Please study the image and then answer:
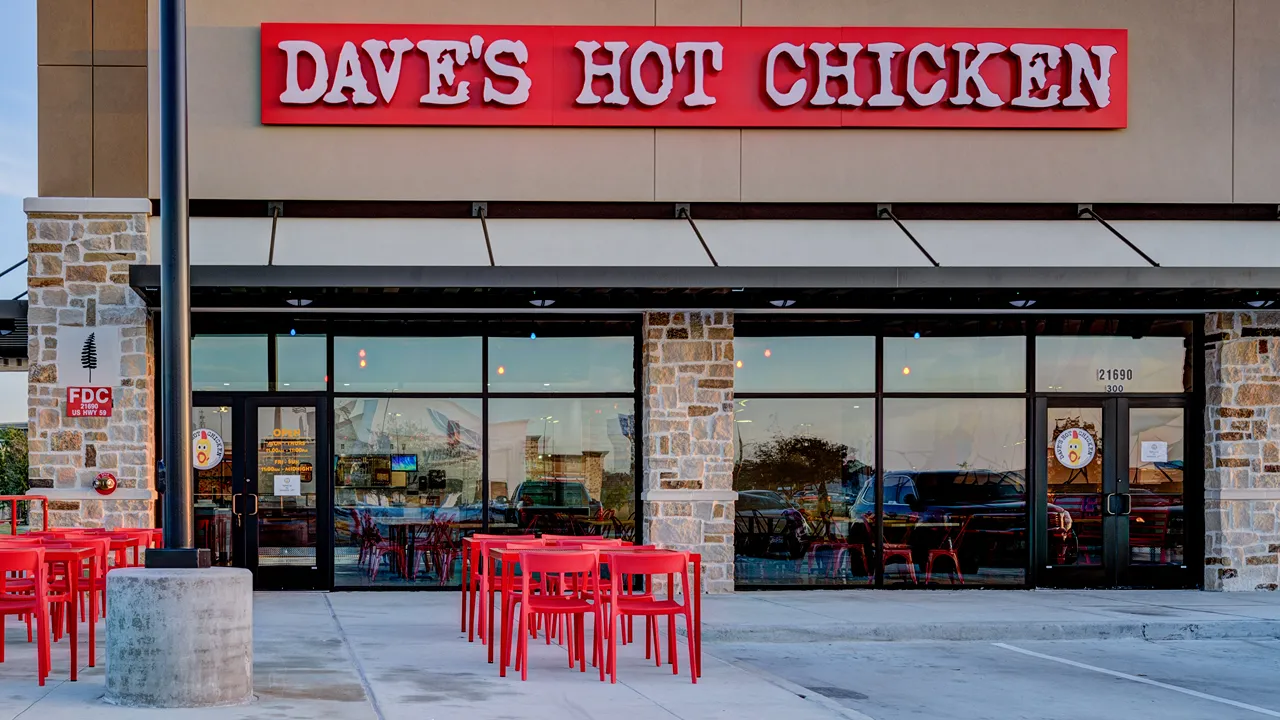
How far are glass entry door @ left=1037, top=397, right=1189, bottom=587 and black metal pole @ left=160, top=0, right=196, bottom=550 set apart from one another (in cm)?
1108

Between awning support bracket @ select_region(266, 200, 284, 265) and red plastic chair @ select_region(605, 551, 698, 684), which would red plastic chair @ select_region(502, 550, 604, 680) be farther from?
awning support bracket @ select_region(266, 200, 284, 265)

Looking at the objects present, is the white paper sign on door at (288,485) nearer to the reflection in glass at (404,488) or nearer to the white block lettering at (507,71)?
the reflection in glass at (404,488)

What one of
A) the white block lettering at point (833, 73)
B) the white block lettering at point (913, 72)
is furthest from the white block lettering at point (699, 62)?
the white block lettering at point (913, 72)

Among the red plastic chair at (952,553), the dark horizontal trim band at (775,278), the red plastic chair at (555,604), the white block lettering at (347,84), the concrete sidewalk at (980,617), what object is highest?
the white block lettering at (347,84)

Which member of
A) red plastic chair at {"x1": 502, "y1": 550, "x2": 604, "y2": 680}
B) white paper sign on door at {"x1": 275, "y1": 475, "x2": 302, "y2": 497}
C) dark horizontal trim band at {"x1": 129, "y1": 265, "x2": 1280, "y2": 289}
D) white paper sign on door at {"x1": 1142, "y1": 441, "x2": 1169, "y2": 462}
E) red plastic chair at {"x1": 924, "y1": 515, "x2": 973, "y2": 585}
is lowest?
red plastic chair at {"x1": 924, "y1": 515, "x2": 973, "y2": 585}

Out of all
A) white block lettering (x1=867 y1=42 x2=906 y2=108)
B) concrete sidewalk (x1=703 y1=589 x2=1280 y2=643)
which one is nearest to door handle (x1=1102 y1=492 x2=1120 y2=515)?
concrete sidewalk (x1=703 y1=589 x2=1280 y2=643)

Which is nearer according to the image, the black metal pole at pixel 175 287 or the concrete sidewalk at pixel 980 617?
the black metal pole at pixel 175 287

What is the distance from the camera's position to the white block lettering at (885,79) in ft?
50.8

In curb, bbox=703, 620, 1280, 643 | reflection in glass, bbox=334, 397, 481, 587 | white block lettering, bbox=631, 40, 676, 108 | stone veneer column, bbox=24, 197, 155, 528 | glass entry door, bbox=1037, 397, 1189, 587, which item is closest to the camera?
curb, bbox=703, 620, 1280, 643

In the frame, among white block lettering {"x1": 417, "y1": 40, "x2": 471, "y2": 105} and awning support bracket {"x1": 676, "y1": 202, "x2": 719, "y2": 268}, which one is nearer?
awning support bracket {"x1": 676, "y1": 202, "x2": 719, "y2": 268}

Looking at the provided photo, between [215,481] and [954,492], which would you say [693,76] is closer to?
[954,492]

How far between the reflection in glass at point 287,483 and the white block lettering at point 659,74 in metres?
5.31

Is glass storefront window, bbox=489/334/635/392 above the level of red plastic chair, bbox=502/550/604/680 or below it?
above

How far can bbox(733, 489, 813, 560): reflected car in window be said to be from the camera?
15.9 meters
